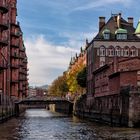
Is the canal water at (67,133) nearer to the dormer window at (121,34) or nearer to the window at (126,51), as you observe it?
the window at (126,51)

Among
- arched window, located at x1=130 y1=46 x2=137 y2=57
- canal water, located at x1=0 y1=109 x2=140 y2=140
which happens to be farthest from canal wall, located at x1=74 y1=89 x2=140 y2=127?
arched window, located at x1=130 y1=46 x2=137 y2=57

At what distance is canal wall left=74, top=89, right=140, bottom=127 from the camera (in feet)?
219

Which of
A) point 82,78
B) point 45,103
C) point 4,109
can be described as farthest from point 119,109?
point 45,103

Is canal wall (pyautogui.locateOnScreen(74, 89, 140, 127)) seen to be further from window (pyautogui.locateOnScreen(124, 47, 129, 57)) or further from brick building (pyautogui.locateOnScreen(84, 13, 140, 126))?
window (pyautogui.locateOnScreen(124, 47, 129, 57))

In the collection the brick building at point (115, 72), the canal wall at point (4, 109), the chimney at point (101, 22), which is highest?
the chimney at point (101, 22)

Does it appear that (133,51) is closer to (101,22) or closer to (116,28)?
(116,28)

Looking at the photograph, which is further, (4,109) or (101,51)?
(101,51)

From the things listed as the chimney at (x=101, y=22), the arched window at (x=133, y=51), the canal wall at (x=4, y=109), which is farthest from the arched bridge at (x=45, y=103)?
the canal wall at (x=4, y=109)

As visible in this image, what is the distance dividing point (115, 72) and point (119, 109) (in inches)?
332

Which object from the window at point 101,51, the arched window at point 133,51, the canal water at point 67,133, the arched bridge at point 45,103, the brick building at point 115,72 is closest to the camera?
the canal water at point 67,133

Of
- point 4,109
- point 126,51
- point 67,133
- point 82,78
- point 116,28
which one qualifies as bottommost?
point 67,133

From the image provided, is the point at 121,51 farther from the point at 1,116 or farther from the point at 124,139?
the point at 124,139

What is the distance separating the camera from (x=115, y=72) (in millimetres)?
80062

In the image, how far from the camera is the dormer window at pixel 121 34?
386 feet
